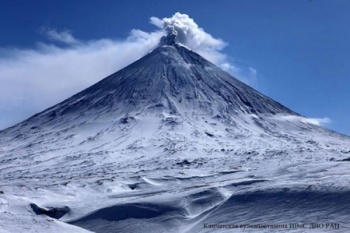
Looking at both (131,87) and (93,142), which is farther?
(131,87)

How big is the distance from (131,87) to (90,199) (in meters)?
56.5

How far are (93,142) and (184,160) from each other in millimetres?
17104

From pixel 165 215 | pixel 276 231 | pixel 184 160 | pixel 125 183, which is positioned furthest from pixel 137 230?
pixel 184 160

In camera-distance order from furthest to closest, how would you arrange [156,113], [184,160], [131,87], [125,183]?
[131,87] → [156,113] → [184,160] → [125,183]

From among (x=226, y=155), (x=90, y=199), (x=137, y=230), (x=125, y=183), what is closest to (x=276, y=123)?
(x=226, y=155)

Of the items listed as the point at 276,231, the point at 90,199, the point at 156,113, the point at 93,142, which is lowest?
the point at 276,231

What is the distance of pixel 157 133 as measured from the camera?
197 feet

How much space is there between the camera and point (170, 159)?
1842 inches

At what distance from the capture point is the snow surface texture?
19219mm

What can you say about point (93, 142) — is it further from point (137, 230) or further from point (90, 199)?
point (137, 230)

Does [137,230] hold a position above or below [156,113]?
below

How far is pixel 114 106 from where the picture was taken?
7444 cm

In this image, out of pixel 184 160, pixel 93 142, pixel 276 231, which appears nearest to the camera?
pixel 276 231

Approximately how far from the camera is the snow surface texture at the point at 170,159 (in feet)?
63.1
